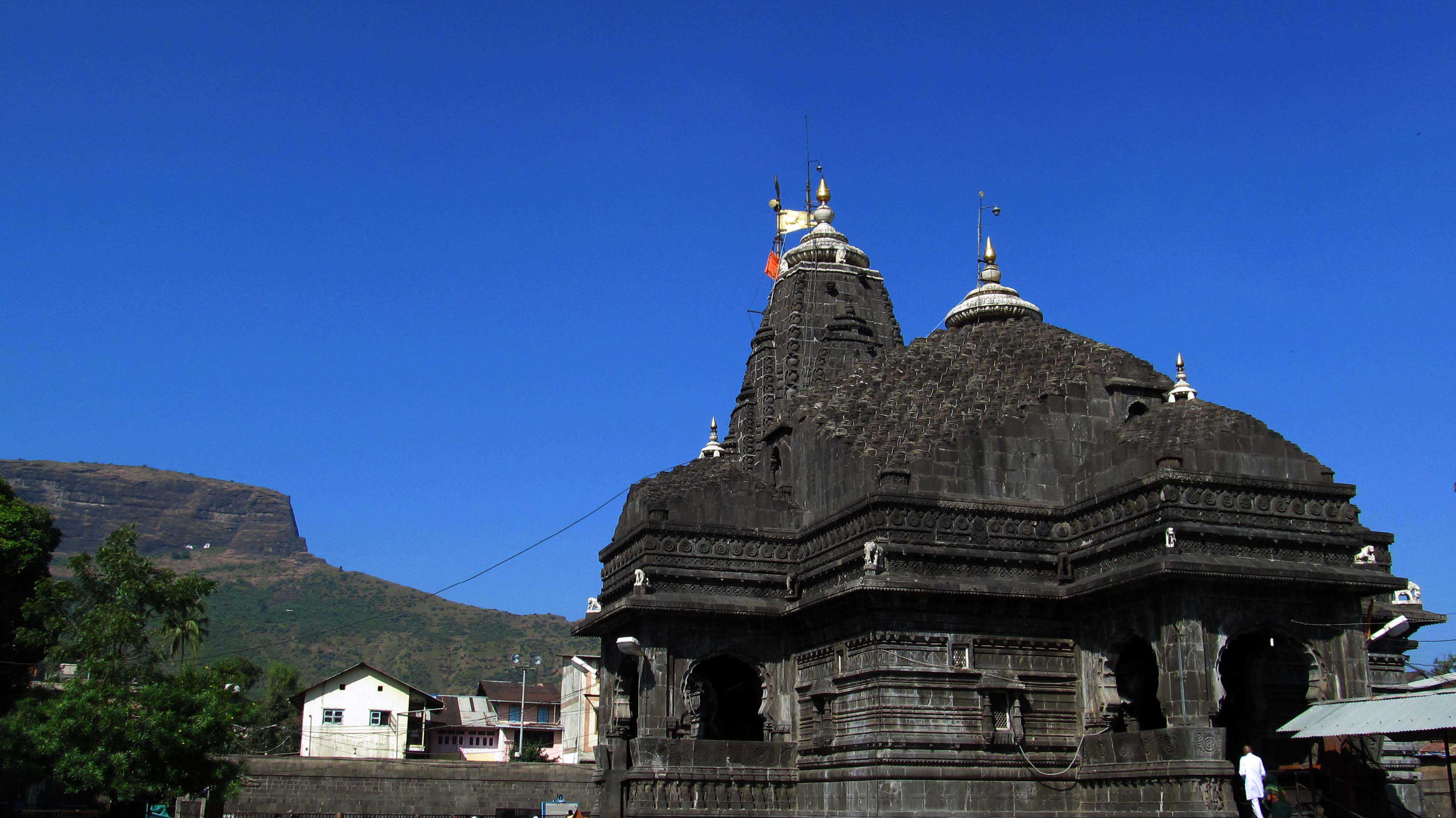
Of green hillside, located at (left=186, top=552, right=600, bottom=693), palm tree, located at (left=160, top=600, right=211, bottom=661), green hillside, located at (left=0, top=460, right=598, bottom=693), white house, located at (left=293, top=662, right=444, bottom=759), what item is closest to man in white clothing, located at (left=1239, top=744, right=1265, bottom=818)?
palm tree, located at (left=160, top=600, right=211, bottom=661)

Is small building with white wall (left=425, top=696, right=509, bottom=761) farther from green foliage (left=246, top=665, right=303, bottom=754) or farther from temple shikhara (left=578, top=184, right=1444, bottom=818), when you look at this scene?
temple shikhara (left=578, top=184, right=1444, bottom=818)

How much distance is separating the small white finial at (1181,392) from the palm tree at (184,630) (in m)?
22.7

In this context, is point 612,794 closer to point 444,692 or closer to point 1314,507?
point 1314,507

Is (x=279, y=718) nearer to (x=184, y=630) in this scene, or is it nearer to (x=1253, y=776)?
(x=184, y=630)

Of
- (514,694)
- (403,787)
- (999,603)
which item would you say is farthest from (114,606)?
(514,694)

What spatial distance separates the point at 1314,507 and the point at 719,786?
1195 cm

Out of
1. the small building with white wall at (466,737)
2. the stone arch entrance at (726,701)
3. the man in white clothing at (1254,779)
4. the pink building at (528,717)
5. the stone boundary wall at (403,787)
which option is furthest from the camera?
the pink building at (528,717)

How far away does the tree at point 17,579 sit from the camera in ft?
121

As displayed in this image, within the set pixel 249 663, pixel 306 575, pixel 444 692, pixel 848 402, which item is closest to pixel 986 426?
pixel 848 402

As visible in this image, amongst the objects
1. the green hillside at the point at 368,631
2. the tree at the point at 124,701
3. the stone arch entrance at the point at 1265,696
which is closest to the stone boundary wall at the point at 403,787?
the tree at the point at 124,701

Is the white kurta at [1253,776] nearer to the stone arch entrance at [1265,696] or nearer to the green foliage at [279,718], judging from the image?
the stone arch entrance at [1265,696]

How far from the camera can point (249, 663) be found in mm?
66062

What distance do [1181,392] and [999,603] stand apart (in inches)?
217

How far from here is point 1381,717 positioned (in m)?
18.3
